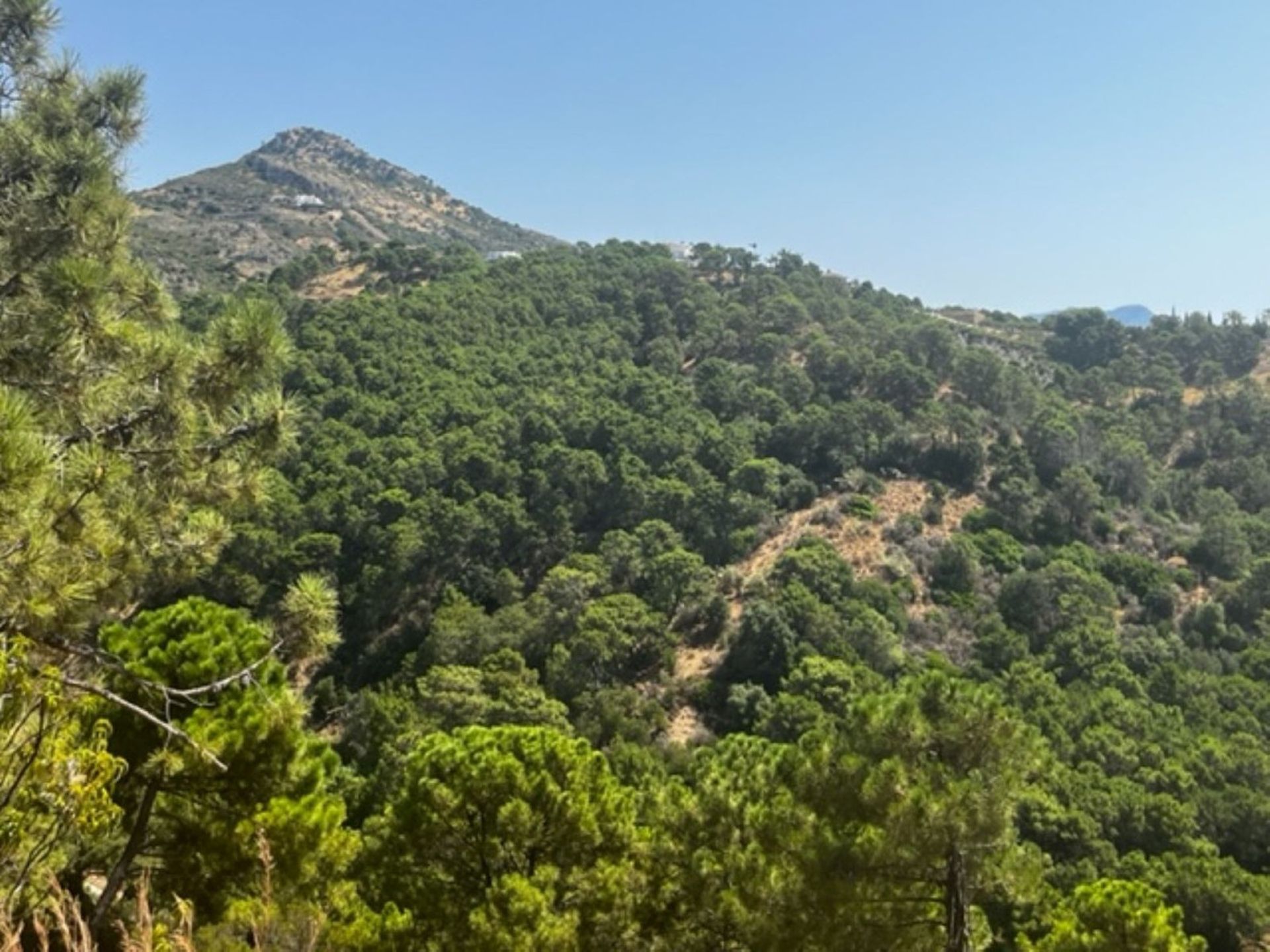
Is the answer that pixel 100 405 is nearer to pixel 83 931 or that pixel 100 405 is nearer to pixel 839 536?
pixel 83 931

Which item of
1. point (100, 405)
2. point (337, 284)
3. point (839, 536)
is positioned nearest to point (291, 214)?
point (337, 284)

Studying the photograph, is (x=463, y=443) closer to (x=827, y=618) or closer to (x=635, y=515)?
(x=635, y=515)

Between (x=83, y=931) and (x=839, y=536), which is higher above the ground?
(x=839, y=536)

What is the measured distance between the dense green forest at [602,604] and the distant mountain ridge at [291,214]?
16104mm

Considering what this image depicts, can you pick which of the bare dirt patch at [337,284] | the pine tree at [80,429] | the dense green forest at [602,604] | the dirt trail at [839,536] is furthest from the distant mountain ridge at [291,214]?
the pine tree at [80,429]

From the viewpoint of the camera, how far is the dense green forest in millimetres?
5582

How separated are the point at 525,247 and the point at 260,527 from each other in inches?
3818

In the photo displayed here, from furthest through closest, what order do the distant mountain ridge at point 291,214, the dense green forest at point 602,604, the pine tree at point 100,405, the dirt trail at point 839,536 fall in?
the distant mountain ridge at point 291,214 → the dirt trail at point 839,536 → the dense green forest at point 602,604 → the pine tree at point 100,405

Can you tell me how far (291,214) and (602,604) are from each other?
86.8 meters

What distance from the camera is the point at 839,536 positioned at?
38.8m

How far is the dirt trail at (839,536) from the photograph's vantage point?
32.5 meters

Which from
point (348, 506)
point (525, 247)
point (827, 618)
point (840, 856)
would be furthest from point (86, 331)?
point (525, 247)

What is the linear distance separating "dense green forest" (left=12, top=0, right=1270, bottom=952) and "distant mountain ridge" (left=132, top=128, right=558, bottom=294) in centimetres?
1610

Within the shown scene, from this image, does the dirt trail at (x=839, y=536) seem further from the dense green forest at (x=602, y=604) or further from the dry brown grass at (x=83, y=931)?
the dry brown grass at (x=83, y=931)
